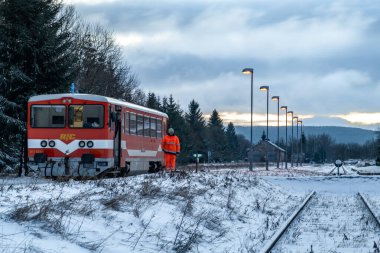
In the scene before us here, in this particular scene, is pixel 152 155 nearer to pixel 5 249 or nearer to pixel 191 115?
pixel 5 249

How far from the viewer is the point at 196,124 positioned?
4924 inches

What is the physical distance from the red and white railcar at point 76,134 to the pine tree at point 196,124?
86.1 metres

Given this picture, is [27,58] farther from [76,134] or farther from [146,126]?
[76,134]

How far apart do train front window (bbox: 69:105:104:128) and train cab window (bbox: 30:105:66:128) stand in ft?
1.05

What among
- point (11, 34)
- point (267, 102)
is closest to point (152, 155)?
point (11, 34)

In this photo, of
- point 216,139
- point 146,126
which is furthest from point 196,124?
point 146,126

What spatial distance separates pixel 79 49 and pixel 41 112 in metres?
41.7

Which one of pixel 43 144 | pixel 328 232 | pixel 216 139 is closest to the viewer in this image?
pixel 328 232

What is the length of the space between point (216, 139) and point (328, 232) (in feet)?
391

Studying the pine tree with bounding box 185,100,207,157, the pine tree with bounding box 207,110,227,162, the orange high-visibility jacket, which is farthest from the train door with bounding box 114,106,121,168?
the pine tree with bounding box 207,110,227,162

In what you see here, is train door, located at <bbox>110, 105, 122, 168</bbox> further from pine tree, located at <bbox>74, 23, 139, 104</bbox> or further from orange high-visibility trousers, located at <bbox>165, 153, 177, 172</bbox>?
pine tree, located at <bbox>74, 23, 139, 104</bbox>

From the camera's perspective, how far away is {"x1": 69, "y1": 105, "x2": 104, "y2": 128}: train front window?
23859 millimetres

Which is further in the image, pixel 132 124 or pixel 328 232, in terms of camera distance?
pixel 132 124

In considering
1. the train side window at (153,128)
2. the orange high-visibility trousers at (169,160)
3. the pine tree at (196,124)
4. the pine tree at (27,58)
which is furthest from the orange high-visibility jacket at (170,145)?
the pine tree at (196,124)
